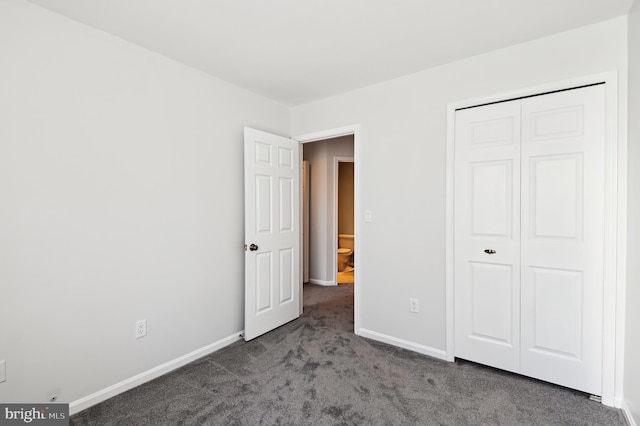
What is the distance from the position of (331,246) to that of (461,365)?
112 inches

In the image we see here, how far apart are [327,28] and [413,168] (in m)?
1.31

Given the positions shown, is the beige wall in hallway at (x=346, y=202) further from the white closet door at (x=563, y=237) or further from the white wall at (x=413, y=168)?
the white closet door at (x=563, y=237)

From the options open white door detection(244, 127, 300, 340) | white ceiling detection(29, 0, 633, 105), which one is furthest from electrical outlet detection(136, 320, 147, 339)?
white ceiling detection(29, 0, 633, 105)

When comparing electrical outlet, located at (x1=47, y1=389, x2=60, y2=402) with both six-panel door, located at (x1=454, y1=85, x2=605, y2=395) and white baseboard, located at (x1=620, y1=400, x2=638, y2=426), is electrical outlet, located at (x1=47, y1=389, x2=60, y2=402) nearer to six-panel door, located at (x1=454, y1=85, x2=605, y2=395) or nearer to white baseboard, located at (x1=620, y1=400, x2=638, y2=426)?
six-panel door, located at (x1=454, y1=85, x2=605, y2=395)

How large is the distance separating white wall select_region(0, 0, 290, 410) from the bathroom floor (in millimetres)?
2767

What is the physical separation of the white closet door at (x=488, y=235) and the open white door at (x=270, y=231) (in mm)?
1661

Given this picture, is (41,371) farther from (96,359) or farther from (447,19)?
(447,19)

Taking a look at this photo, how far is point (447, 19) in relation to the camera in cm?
194

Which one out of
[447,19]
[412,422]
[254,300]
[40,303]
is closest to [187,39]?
[447,19]

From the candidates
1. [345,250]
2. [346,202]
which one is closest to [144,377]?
[345,250]

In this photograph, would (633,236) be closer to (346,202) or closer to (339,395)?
(339,395)

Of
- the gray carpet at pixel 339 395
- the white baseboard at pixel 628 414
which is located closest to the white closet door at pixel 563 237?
the white baseboard at pixel 628 414

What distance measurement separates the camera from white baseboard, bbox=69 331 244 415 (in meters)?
1.95

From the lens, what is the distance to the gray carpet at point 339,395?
1.84m
